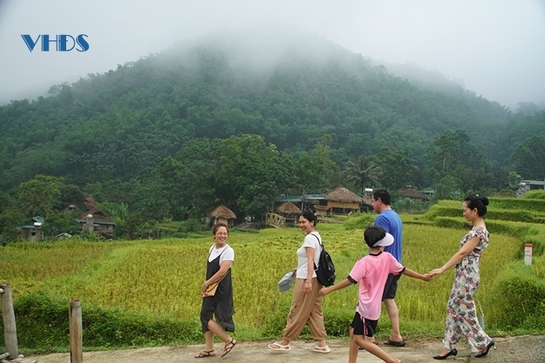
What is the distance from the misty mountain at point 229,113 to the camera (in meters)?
50.3

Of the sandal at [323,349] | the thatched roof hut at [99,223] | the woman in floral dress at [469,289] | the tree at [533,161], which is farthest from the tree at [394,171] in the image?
the woman in floral dress at [469,289]

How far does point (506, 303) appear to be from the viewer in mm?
6355

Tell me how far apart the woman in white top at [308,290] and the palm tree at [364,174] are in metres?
40.6

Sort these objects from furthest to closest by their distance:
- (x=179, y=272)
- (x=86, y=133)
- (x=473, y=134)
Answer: (x=473, y=134)
(x=86, y=133)
(x=179, y=272)

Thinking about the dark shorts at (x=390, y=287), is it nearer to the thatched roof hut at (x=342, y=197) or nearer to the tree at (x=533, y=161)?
the thatched roof hut at (x=342, y=197)

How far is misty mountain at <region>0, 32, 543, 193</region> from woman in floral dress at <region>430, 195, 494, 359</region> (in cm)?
4450

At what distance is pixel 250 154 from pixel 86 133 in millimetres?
21261

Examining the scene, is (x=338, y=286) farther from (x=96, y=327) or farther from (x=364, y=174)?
(x=364, y=174)

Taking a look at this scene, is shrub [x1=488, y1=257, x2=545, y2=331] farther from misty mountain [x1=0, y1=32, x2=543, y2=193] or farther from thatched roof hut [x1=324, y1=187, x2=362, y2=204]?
misty mountain [x1=0, y1=32, x2=543, y2=193]

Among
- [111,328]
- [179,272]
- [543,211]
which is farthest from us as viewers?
[543,211]

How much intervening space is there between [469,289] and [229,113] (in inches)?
2672

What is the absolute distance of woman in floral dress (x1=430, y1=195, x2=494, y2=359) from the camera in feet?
14.5

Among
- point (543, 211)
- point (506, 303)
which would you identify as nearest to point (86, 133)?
point (543, 211)

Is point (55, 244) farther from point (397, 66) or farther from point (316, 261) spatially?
point (397, 66)
